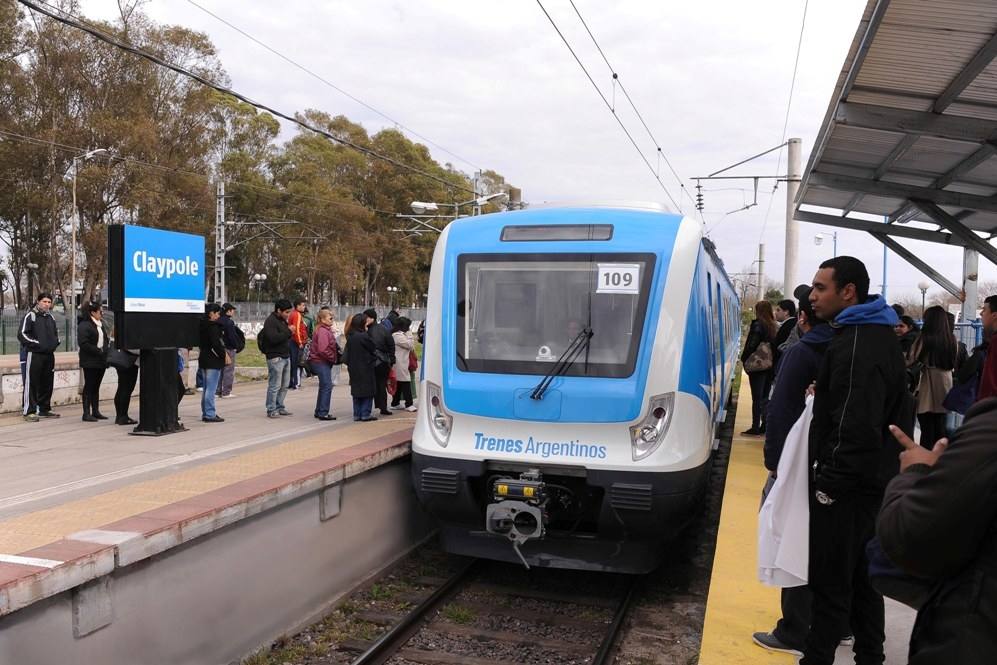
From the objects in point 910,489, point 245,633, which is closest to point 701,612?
point 245,633

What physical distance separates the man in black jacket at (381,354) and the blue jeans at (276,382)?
4.27 feet

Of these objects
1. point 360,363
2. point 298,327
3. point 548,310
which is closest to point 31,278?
point 298,327

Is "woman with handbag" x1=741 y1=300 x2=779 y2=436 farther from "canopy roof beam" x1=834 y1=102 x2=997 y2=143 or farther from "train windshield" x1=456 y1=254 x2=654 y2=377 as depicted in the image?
"train windshield" x1=456 y1=254 x2=654 y2=377

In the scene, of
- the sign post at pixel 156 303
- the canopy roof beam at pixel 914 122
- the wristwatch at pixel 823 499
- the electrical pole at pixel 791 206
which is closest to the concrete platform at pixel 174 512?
the sign post at pixel 156 303

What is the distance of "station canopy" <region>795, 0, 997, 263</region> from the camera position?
620 cm

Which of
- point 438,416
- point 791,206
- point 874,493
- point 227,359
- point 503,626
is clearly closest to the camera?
point 874,493

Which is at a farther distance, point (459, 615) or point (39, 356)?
point (39, 356)

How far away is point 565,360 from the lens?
636cm

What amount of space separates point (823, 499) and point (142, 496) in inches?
168

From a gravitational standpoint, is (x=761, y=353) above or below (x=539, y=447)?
above

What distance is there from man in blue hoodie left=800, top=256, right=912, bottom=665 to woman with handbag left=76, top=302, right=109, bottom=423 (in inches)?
376

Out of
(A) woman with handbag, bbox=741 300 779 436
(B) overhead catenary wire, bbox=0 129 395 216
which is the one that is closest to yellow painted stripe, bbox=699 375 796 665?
(A) woman with handbag, bbox=741 300 779 436

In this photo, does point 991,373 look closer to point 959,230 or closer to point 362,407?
point 959,230

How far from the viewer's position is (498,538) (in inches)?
248
